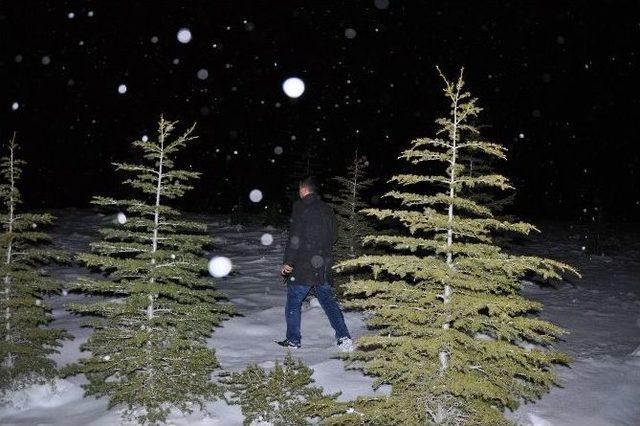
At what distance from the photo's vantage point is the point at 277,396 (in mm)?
4867

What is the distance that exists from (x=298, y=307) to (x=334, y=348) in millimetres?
827

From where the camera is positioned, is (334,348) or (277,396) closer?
(277,396)

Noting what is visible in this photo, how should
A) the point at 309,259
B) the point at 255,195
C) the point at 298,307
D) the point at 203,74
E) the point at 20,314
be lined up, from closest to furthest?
1. the point at 20,314
2. the point at 309,259
3. the point at 298,307
4. the point at 255,195
5. the point at 203,74

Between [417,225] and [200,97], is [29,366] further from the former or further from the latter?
[200,97]

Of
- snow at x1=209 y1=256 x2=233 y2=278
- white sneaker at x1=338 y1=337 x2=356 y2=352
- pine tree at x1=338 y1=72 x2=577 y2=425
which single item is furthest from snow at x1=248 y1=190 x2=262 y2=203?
pine tree at x1=338 y1=72 x2=577 y2=425

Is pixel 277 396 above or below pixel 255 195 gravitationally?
below

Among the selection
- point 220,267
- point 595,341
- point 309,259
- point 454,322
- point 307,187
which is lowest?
point 595,341

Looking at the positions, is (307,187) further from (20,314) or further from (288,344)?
(20,314)

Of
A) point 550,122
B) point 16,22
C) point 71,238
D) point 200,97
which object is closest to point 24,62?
point 16,22

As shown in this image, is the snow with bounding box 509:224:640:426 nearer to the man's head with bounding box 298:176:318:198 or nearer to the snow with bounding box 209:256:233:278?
the man's head with bounding box 298:176:318:198

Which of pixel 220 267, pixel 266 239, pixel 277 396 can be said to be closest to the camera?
pixel 277 396

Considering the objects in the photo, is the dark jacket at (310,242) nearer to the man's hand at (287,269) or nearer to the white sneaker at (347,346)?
the man's hand at (287,269)

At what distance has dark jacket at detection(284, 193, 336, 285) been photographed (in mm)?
6828

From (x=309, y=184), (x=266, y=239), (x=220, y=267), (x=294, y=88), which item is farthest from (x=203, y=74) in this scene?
(x=309, y=184)
